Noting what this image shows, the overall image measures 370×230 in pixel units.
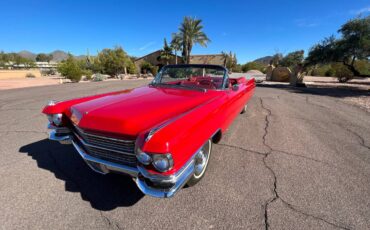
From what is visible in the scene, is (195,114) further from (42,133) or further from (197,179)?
(42,133)

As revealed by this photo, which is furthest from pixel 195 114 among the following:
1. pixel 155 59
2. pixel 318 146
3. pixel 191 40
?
pixel 155 59

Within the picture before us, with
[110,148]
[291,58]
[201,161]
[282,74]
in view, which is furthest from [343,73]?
[291,58]

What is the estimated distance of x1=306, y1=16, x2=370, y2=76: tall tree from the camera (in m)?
12.9

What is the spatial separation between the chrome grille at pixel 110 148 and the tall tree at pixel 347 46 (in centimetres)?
1718

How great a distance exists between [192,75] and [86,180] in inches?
119

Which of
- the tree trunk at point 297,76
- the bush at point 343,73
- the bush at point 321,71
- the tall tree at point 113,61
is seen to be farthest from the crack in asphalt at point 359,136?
the tall tree at point 113,61

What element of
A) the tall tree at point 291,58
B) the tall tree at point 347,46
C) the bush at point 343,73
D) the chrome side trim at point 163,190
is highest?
the tall tree at point 291,58

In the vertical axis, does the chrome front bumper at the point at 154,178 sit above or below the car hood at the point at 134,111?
below

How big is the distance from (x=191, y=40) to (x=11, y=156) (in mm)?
30214

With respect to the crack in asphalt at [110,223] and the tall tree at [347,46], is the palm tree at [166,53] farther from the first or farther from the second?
the crack in asphalt at [110,223]

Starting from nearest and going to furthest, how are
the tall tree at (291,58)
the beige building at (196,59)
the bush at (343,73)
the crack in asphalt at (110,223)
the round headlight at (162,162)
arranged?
the round headlight at (162,162) → the crack in asphalt at (110,223) → the bush at (343,73) → the beige building at (196,59) → the tall tree at (291,58)

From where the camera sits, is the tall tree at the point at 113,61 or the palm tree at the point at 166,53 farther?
the palm tree at the point at 166,53

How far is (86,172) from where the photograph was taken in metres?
2.88

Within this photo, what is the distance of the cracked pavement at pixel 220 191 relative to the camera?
79.5 inches
